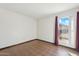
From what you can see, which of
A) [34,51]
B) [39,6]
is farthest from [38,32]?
[39,6]

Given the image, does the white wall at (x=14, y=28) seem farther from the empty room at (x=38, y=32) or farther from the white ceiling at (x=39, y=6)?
the white ceiling at (x=39, y=6)

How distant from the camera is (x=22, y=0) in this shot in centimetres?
59

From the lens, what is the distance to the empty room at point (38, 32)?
216 centimetres

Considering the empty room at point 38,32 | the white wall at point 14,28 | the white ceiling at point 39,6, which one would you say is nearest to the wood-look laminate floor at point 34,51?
the empty room at point 38,32

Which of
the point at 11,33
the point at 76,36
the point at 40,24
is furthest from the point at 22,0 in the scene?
the point at 40,24

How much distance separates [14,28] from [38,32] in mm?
994

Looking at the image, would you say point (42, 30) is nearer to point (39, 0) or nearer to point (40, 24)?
point (40, 24)

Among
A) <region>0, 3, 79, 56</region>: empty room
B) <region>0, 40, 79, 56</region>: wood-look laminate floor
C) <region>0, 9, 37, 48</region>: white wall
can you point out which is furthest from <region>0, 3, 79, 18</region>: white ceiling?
Answer: <region>0, 40, 79, 56</region>: wood-look laminate floor

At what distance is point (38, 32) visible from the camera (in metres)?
3.17

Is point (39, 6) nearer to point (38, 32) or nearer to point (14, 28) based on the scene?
point (14, 28)

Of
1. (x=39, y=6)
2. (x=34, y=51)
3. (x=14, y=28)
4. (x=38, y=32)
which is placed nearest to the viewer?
(x=39, y=6)

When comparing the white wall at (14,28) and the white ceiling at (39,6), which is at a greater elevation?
the white ceiling at (39,6)

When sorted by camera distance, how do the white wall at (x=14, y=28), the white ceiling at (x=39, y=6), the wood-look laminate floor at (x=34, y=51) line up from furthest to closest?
1. the white wall at (x=14, y=28)
2. the wood-look laminate floor at (x=34, y=51)
3. the white ceiling at (x=39, y=6)

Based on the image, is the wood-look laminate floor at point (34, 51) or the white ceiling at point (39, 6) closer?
the white ceiling at point (39, 6)
